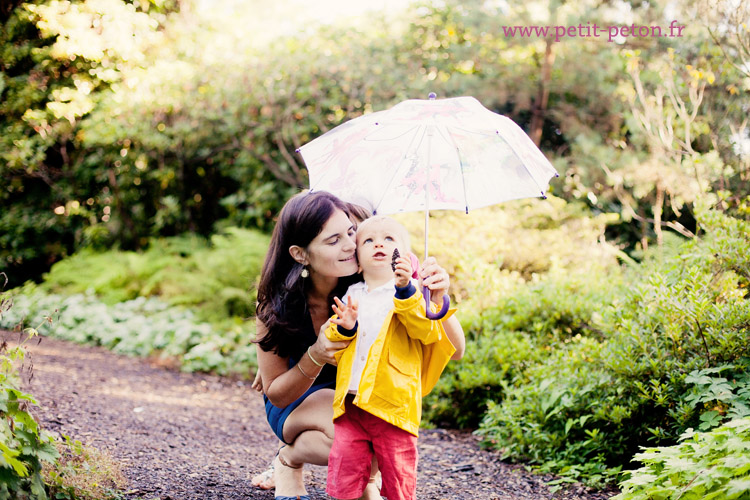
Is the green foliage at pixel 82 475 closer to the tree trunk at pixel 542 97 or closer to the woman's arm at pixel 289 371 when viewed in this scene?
the woman's arm at pixel 289 371

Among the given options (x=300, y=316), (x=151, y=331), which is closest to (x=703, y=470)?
(x=300, y=316)

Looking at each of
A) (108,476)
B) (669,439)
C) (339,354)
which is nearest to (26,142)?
(108,476)

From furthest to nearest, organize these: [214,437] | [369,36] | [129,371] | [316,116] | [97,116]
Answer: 1. [97,116]
2. [369,36]
3. [316,116]
4. [129,371]
5. [214,437]

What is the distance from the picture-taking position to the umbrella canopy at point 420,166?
107 inches

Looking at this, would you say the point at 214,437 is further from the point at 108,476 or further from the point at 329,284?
the point at 329,284

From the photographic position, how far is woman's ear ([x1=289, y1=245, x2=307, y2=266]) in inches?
109

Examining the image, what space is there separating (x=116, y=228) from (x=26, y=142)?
1891mm

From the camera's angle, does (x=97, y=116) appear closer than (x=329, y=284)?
No

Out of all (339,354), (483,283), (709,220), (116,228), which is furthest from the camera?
(116,228)

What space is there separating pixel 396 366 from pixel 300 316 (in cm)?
61

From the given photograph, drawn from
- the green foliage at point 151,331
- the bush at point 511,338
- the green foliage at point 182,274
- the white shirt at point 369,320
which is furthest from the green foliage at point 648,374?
the green foliage at point 182,274

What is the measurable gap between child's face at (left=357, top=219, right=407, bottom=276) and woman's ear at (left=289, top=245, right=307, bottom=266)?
35 cm

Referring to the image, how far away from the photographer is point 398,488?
2.38 meters

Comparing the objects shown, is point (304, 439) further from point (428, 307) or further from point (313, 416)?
point (428, 307)
